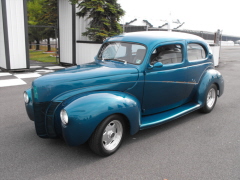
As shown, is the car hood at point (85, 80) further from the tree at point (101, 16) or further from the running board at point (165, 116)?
the tree at point (101, 16)

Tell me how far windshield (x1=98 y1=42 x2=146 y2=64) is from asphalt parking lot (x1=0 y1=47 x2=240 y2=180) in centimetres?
138

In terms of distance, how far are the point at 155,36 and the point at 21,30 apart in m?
7.55

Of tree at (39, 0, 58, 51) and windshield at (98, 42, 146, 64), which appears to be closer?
windshield at (98, 42, 146, 64)

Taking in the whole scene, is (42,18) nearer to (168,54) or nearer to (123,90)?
(168,54)

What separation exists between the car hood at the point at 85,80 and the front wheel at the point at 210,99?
7.52 feet

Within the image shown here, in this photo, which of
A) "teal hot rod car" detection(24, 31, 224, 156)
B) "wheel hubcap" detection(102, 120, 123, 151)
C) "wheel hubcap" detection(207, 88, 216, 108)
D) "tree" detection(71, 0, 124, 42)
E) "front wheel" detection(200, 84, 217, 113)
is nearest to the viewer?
"teal hot rod car" detection(24, 31, 224, 156)

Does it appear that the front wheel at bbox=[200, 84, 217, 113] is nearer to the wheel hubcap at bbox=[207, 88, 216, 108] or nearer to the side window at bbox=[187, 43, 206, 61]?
the wheel hubcap at bbox=[207, 88, 216, 108]

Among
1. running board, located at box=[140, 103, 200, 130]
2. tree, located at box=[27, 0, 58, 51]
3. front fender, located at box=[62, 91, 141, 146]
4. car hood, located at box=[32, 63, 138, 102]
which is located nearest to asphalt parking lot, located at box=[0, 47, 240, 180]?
running board, located at box=[140, 103, 200, 130]

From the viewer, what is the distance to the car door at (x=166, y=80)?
3953 millimetres

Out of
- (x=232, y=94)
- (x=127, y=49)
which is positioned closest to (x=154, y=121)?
(x=127, y=49)

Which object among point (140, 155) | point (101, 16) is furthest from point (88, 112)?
point (101, 16)

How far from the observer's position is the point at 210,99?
17.7ft

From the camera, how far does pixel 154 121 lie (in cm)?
388

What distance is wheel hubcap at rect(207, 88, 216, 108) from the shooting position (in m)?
5.28
